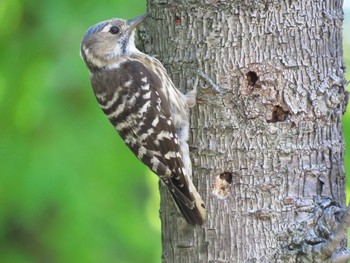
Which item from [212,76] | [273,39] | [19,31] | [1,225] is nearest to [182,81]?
[212,76]

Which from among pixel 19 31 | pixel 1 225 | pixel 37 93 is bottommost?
pixel 1 225

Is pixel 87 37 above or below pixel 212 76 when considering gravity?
above

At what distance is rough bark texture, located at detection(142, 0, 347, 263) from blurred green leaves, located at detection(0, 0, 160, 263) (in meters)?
1.45

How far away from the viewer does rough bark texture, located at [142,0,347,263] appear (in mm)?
4387

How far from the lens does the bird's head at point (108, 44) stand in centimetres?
543

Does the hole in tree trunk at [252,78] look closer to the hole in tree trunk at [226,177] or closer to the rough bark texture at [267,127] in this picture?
the rough bark texture at [267,127]

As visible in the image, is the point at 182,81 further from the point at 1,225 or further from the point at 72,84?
the point at 1,225

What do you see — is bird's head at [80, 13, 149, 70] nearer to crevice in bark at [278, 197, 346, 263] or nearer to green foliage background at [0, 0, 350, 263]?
green foliage background at [0, 0, 350, 263]

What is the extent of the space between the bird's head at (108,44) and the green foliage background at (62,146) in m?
0.39

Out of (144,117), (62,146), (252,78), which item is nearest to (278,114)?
(252,78)

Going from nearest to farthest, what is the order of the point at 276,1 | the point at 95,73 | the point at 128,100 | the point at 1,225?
the point at 276,1
the point at 128,100
the point at 95,73
the point at 1,225

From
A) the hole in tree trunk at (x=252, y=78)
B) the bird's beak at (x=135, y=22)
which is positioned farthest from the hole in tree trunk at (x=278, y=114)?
the bird's beak at (x=135, y=22)

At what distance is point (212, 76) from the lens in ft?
14.8

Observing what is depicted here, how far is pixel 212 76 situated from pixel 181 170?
1.76 feet
